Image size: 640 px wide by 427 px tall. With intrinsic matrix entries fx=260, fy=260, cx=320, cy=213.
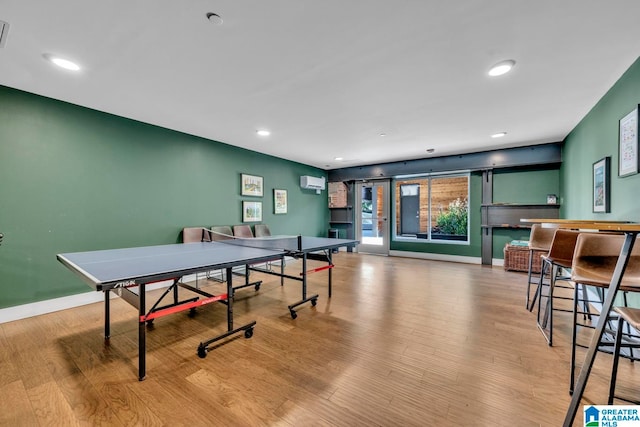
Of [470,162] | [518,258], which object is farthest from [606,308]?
[470,162]

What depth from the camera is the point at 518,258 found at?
196 inches

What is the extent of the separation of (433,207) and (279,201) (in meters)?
4.32

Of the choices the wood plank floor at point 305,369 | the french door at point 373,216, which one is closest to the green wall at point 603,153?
the wood plank floor at point 305,369

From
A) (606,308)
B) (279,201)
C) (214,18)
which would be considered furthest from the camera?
(279,201)

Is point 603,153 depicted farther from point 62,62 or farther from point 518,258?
point 62,62

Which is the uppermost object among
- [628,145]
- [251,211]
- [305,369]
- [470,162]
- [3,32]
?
[3,32]

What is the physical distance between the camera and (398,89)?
2.80m

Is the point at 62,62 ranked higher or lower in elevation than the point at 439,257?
higher

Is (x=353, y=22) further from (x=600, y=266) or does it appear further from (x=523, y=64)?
(x=600, y=266)

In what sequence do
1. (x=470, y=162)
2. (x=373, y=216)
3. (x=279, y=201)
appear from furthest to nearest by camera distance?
(x=373, y=216) < (x=279, y=201) < (x=470, y=162)

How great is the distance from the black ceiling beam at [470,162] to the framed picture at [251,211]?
9.72 ft

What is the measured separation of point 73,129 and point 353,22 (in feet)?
11.9

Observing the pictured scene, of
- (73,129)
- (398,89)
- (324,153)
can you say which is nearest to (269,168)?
(324,153)

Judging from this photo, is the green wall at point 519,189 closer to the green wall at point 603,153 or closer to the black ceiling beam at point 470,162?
the black ceiling beam at point 470,162
